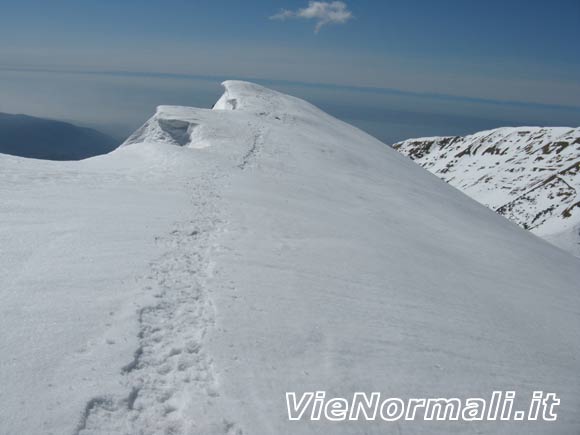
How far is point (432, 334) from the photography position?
8.64 meters

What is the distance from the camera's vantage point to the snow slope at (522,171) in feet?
228

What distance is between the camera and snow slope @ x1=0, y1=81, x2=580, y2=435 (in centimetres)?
561

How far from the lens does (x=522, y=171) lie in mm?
95000

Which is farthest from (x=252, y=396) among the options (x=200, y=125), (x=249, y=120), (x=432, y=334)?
(x=249, y=120)

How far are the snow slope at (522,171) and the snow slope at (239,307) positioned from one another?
184 feet

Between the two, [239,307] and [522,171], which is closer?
[239,307]

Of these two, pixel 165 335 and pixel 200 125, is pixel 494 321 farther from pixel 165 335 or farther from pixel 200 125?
pixel 200 125

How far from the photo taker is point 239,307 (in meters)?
8.05

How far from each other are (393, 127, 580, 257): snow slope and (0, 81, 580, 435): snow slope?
2206 inches

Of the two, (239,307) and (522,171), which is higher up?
(522,171)

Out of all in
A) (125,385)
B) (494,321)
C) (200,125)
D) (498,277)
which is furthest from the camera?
(200,125)

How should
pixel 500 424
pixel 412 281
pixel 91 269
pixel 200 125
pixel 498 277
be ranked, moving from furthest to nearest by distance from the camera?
1. pixel 200 125
2. pixel 498 277
3. pixel 412 281
4. pixel 91 269
5. pixel 500 424

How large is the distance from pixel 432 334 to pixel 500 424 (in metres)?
2.26

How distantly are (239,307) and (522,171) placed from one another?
104420 mm
